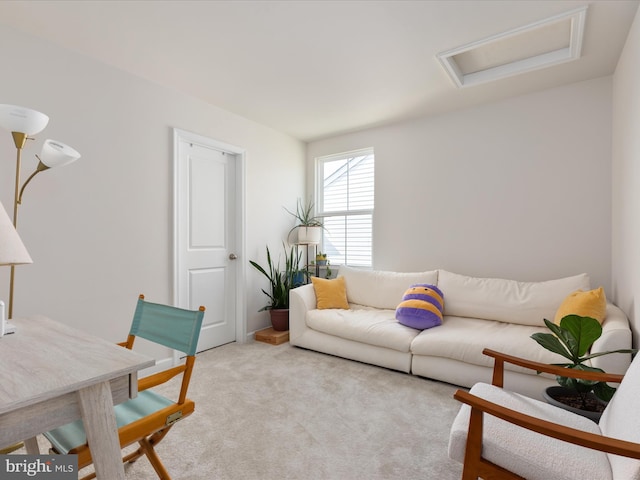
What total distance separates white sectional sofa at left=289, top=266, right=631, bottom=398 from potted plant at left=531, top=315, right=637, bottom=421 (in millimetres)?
383

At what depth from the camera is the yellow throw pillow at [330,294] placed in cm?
362

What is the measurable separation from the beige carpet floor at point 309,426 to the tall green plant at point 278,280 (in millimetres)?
1002

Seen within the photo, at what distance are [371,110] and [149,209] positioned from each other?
8.05 feet

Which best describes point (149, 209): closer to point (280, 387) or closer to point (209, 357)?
point (209, 357)

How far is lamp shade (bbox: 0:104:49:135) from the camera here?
1696 mm

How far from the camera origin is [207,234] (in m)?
3.46

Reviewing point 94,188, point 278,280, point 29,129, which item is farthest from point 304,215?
point 29,129

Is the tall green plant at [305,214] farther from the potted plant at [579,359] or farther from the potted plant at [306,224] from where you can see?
the potted plant at [579,359]

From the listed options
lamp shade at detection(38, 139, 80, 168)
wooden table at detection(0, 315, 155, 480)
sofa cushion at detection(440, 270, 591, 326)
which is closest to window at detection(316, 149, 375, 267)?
sofa cushion at detection(440, 270, 591, 326)

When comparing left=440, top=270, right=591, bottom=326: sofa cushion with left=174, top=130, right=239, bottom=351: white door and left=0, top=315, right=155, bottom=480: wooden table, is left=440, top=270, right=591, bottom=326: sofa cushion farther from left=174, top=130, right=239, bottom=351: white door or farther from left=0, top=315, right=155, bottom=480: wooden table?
left=0, top=315, right=155, bottom=480: wooden table

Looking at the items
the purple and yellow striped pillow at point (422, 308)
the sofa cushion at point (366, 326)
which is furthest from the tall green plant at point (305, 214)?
the purple and yellow striped pillow at point (422, 308)

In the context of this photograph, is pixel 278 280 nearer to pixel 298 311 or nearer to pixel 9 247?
pixel 298 311

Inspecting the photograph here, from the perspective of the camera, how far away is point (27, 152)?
2.21 metres

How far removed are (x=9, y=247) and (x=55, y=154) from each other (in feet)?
2.81
